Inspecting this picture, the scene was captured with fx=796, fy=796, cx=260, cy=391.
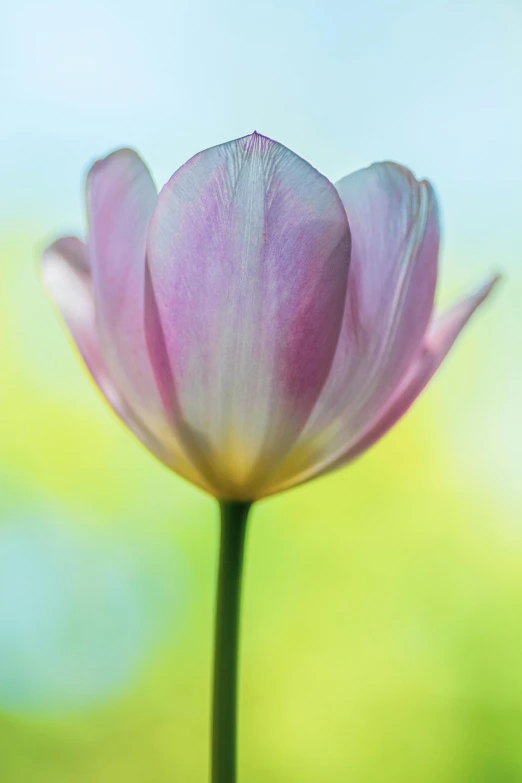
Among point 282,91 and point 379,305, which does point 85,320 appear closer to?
point 379,305

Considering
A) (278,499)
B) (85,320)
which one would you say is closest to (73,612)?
(278,499)

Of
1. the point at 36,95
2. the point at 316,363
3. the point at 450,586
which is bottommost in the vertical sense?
the point at 450,586

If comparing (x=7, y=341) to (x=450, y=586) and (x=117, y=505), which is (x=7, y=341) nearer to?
(x=117, y=505)

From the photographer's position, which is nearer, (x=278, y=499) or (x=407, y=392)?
(x=407, y=392)

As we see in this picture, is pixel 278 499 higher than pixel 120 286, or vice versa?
pixel 120 286

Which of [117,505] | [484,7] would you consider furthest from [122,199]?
[484,7]

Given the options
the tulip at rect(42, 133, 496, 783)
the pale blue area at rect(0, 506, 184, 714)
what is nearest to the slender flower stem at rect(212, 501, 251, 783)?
the tulip at rect(42, 133, 496, 783)

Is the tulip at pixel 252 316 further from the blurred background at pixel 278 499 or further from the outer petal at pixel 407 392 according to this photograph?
the blurred background at pixel 278 499
